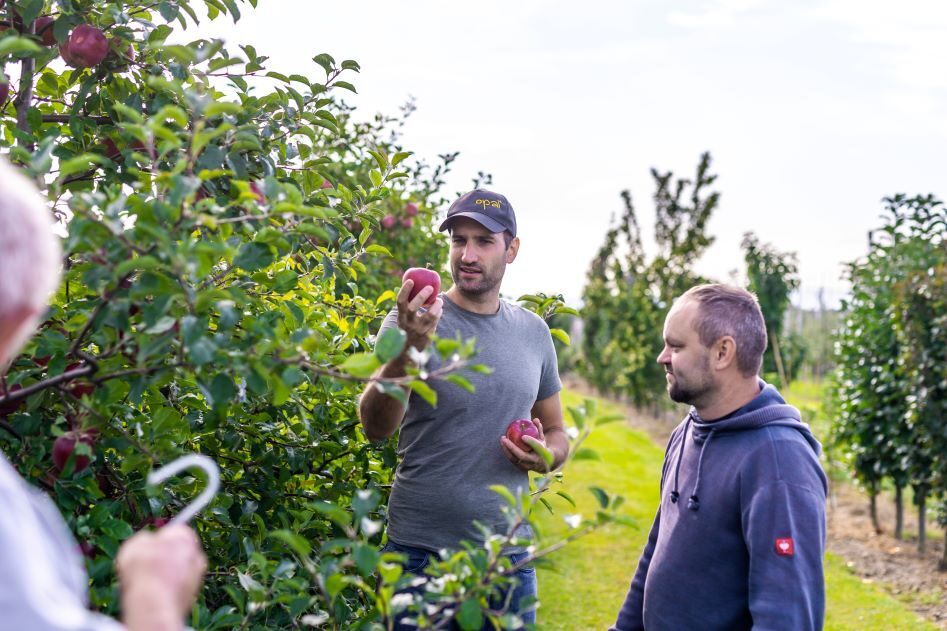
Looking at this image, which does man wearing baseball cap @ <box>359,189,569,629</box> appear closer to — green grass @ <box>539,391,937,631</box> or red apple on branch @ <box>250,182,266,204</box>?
red apple on branch @ <box>250,182,266,204</box>

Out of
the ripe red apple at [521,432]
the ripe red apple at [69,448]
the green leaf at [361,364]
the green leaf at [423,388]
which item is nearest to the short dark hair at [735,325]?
the ripe red apple at [521,432]

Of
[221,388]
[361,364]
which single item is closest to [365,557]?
[361,364]

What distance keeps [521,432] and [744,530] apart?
2.20ft

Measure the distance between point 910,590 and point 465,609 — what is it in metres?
6.19

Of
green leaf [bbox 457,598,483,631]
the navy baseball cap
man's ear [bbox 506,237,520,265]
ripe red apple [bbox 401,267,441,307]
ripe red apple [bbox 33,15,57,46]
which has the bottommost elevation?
green leaf [bbox 457,598,483,631]

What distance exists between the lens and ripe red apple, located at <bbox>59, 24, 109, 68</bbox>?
A: 6.73 feet

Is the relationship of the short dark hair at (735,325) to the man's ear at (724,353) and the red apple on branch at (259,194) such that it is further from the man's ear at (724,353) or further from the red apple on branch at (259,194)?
the red apple on branch at (259,194)

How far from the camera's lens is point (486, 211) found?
2.69 m

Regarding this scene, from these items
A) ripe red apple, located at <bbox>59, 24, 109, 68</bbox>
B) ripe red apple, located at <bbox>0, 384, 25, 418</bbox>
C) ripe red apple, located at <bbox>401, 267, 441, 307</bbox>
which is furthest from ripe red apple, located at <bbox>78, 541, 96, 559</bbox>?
ripe red apple, located at <bbox>59, 24, 109, 68</bbox>

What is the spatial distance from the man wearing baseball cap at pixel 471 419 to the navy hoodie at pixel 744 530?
1.31ft

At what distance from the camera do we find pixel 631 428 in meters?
15.2

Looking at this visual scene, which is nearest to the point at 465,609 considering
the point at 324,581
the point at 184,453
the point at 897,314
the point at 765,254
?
the point at 324,581

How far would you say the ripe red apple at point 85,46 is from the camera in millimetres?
2051

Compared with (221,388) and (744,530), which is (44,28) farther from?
(744,530)
